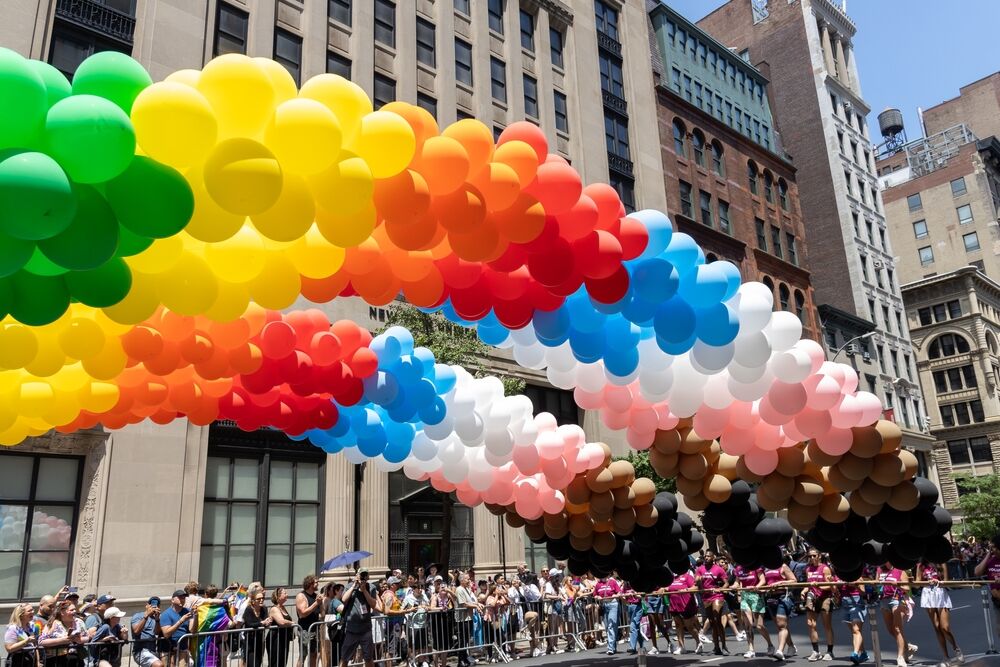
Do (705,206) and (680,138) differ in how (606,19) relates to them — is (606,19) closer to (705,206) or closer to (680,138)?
(680,138)

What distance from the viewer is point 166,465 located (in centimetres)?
1775

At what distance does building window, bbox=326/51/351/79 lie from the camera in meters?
23.7

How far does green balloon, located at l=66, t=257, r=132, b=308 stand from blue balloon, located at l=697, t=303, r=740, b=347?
468 cm

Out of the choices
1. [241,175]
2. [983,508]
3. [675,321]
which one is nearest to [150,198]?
[241,175]

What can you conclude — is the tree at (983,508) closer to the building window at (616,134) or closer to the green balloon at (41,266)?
the building window at (616,134)

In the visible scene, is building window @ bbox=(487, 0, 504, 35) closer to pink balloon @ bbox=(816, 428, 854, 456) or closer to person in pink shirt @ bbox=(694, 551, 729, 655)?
person in pink shirt @ bbox=(694, 551, 729, 655)

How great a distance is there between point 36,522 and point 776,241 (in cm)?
3922

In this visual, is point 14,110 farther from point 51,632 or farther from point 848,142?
point 848,142

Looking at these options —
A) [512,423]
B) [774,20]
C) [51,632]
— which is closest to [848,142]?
[774,20]

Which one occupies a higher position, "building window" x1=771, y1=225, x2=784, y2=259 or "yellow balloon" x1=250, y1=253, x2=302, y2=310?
"building window" x1=771, y1=225, x2=784, y2=259

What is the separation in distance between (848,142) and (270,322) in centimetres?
5596

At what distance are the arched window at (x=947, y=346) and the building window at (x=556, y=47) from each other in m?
47.2

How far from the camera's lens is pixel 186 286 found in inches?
210

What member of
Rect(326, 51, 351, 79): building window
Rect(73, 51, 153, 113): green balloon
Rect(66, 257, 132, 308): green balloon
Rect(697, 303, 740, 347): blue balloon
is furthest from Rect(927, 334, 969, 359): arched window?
Rect(73, 51, 153, 113): green balloon
